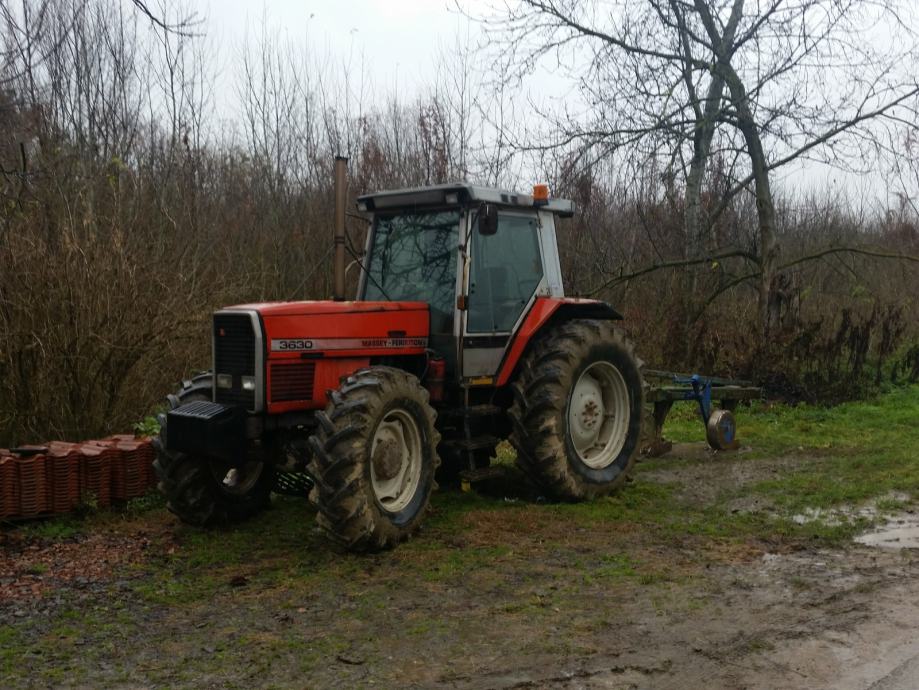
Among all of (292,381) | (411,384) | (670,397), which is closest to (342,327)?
(292,381)

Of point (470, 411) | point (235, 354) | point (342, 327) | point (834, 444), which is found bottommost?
point (834, 444)

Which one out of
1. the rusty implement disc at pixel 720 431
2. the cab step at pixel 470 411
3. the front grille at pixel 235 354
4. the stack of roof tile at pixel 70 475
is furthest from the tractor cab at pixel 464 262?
the rusty implement disc at pixel 720 431

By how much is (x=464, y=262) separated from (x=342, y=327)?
1086mm

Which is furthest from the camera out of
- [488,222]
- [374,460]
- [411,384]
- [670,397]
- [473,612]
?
[670,397]

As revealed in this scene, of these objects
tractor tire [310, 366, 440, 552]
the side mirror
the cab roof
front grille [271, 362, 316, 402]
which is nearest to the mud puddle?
tractor tire [310, 366, 440, 552]

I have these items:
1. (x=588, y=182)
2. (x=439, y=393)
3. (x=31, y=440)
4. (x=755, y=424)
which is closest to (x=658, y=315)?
(x=588, y=182)

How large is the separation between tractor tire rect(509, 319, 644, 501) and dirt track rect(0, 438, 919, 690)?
0.61 m

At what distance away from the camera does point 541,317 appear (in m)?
7.32

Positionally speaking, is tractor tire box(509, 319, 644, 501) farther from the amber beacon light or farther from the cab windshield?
the amber beacon light

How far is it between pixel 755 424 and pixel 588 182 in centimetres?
451

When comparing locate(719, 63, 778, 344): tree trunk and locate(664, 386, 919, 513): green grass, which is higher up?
locate(719, 63, 778, 344): tree trunk

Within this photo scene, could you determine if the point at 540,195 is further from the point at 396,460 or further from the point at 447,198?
the point at 396,460

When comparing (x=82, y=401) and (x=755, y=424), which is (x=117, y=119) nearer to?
(x=82, y=401)

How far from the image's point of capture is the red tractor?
19.1 ft
